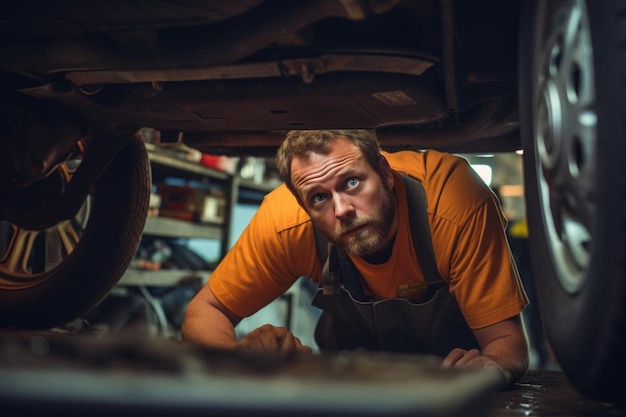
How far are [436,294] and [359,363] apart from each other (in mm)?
1012

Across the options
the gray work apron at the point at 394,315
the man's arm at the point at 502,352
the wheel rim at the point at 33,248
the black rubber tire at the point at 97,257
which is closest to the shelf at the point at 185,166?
the wheel rim at the point at 33,248

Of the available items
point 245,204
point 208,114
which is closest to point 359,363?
point 208,114

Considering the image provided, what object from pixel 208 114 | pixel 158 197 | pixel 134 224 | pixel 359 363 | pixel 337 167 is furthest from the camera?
pixel 158 197

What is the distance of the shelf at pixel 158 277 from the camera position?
10.2 ft

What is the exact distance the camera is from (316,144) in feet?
5.59

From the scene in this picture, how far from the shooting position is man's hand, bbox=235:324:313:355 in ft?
4.39

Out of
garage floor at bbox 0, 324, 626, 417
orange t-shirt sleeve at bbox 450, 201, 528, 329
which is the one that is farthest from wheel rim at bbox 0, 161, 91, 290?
garage floor at bbox 0, 324, 626, 417

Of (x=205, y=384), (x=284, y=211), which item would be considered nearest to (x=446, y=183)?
(x=284, y=211)

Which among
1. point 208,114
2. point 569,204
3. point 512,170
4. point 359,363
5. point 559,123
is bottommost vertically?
point 359,363

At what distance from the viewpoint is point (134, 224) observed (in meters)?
1.91

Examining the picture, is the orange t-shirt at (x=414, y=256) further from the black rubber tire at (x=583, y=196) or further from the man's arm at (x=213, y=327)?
the black rubber tire at (x=583, y=196)

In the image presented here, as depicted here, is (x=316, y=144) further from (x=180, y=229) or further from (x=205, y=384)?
(x=180, y=229)

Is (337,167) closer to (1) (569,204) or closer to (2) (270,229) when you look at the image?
(2) (270,229)

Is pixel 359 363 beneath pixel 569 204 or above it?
beneath
